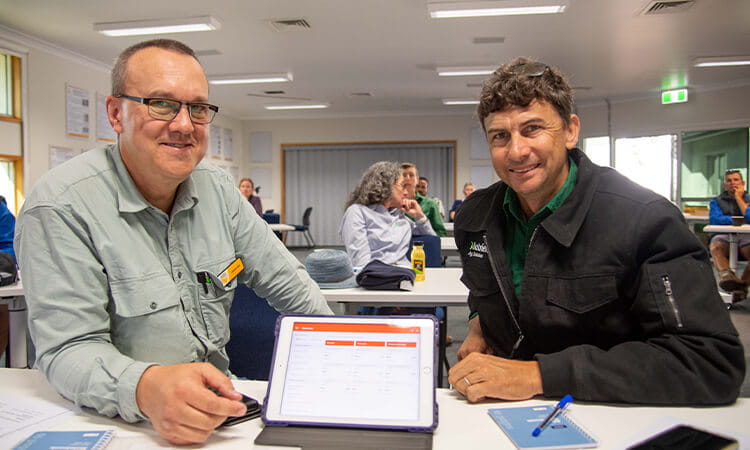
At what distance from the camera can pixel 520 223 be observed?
54.7 inches

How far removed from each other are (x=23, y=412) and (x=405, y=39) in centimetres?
622

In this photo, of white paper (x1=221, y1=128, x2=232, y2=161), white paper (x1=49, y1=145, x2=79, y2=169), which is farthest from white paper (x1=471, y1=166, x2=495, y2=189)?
white paper (x1=49, y1=145, x2=79, y2=169)

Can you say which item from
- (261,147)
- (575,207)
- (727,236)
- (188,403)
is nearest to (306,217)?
(261,147)

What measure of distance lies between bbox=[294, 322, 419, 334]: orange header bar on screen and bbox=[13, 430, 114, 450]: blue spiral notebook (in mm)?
387

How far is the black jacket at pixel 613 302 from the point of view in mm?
988

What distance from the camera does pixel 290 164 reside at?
41.4ft

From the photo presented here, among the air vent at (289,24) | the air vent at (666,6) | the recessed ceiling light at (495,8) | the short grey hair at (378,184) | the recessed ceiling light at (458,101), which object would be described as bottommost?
the short grey hair at (378,184)

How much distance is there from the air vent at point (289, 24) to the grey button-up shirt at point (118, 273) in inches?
192

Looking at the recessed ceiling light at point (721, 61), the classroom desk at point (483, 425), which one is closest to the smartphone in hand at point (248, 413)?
the classroom desk at point (483, 425)

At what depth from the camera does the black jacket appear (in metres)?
0.99

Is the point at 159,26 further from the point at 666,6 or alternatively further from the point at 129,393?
the point at 129,393

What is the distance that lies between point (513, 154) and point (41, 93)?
23.4 feet

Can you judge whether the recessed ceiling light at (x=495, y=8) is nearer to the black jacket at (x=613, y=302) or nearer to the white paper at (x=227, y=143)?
the black jacket at (x=613, y=302)

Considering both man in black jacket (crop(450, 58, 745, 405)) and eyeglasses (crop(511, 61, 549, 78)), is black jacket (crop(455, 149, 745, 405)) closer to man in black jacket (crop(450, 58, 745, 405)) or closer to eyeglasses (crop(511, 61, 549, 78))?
man in black jacket (crop(450, 58, 745, 405))
